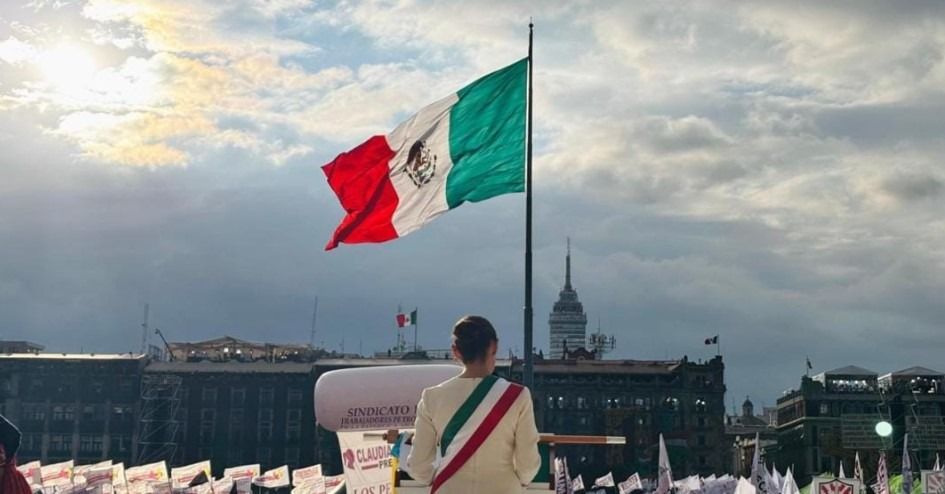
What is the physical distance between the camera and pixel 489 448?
18.7 feet

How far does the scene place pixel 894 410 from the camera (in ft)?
343

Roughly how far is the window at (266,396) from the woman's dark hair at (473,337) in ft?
306

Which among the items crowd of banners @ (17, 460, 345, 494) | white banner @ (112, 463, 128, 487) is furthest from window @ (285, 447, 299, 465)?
white banner @ (112, 463, 128, 487)

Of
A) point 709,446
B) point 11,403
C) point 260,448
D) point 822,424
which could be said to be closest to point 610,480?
Answer: point 709,446

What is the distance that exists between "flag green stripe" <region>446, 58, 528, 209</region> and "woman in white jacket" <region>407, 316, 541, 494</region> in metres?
7.68

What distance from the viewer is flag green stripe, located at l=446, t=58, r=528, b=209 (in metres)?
13.6

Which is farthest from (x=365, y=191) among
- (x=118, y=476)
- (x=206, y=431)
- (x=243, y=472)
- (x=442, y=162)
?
(x=206, y=431)

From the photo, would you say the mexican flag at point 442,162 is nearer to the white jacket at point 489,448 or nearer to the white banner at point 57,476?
the white jacket at point 489,448

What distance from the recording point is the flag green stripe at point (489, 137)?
44.5 ft

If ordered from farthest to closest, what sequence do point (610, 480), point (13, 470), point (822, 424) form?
point (822, 424)
point (610, 480)
point (13, 470)

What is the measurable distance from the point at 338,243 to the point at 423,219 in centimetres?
98

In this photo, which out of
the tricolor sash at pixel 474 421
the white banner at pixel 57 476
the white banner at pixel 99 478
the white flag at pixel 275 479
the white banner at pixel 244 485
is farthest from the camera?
the white flag at pixel 275 479

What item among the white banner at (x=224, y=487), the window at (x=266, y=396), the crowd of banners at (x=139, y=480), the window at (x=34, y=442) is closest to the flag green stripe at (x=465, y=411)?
the crowd of banners at (x=139, y=480)

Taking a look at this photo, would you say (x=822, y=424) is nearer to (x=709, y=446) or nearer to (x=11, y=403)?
(x=709, y=446)
